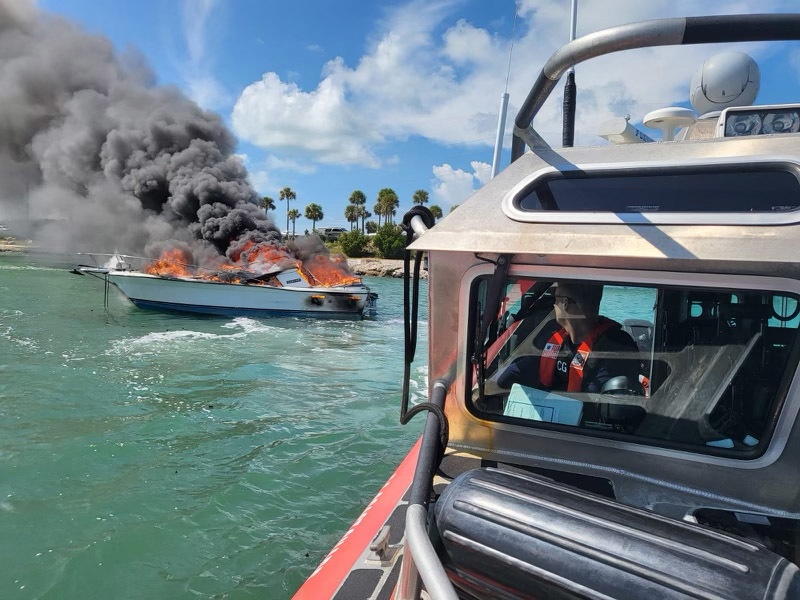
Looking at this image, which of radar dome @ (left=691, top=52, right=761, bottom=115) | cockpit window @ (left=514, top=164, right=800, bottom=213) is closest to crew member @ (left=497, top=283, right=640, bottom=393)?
cockpit window @ (left=514, top=164, right=800, bottom=213)

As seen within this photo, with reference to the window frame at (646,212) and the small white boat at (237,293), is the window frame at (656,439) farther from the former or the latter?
the small white boat at (237,293)

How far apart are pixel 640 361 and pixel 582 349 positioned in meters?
0.25

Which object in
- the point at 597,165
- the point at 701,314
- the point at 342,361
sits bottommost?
the point at 342,361

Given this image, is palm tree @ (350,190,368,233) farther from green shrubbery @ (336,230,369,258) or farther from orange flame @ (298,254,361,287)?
orange flame @ (298,254,361,287)

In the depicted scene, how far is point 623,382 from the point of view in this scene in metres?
2.35

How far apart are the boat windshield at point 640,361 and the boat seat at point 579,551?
2.40 ft

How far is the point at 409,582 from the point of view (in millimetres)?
1684

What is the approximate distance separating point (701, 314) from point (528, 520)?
51.5 inches

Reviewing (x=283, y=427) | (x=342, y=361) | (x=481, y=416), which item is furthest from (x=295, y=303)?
(x=481, y=416)

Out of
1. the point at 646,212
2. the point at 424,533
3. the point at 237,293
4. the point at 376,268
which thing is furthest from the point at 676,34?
the point at 376,268

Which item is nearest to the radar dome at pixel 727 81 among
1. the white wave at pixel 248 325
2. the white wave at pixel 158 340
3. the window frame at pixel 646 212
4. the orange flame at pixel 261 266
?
the window frame at pixel 646 212

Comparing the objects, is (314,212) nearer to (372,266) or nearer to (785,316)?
(372,266)

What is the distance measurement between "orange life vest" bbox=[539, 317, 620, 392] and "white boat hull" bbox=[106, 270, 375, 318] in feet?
62.3

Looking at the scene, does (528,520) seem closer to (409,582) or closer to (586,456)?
(409,582)
